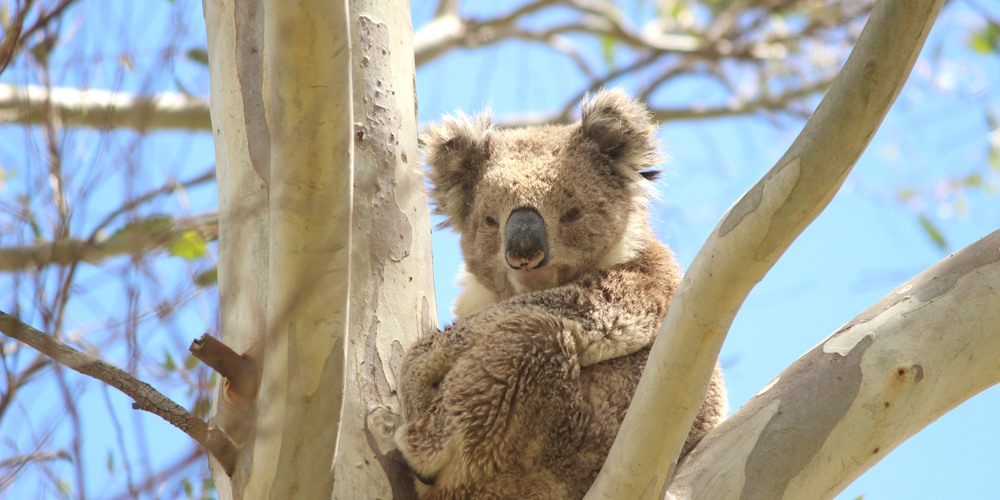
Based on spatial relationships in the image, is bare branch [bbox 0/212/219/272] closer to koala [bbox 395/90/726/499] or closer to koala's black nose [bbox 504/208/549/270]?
koala [bbox 395/90/726/499]

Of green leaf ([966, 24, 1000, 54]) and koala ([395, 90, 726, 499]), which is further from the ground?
green leaf ([966, 24, 1000, 54])

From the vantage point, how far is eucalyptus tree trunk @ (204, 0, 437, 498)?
6.63 ft

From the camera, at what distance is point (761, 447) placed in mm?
2398

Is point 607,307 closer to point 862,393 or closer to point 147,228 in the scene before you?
point 862,393

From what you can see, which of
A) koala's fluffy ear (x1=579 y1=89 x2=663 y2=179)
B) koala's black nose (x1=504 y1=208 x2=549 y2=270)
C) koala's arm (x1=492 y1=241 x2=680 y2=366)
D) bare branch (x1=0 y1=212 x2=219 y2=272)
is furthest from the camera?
koala's fluffy ear (x1=579 y1=89 x2=663 y2=179)

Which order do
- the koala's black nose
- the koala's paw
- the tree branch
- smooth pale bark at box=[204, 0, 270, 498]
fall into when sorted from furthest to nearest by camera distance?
1. the koala's black nose
2. the koala's paw
3. smooth pale bark at box=[204, 0, 270, 498]
4. the tree branch

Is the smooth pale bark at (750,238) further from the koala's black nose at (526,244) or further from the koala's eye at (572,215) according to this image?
the koala's eye at (572,215)

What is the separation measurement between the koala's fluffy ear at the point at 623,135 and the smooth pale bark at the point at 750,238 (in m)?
1.96

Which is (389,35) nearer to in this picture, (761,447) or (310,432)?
(310,432)

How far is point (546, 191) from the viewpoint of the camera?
378 centimetres

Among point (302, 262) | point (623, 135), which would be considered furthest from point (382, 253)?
point (623, 135)

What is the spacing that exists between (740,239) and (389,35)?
1.57m

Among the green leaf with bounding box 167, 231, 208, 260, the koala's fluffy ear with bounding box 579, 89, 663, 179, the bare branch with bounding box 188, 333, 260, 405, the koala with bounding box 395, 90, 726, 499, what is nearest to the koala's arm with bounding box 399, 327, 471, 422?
the koala with bounding box 395, 90, 726, 499

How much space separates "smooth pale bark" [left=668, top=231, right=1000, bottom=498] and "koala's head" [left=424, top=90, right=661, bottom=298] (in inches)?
49.2
